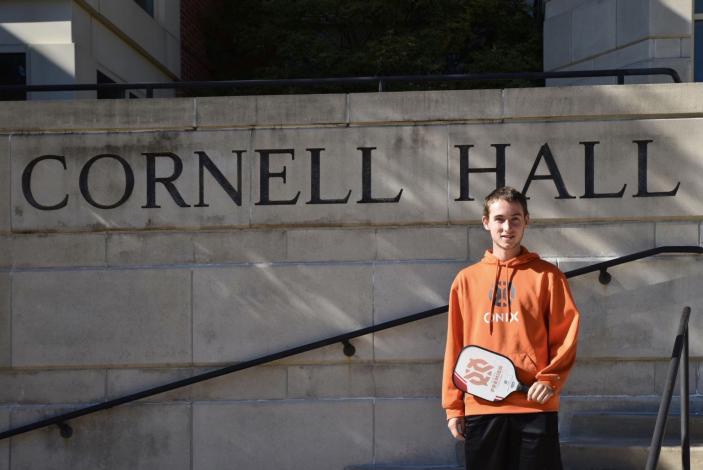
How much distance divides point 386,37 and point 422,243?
457 cm

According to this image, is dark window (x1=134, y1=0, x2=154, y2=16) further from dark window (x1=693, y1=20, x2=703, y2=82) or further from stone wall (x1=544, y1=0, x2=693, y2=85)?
dark window (x1=693, y1=20, x2=703, y2=82)

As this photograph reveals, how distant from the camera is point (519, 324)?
5012mm

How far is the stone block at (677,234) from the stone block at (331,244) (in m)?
1.92

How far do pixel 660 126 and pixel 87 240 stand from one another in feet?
13.1

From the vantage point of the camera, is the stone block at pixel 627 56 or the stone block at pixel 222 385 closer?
the stone block at pixel 222 385

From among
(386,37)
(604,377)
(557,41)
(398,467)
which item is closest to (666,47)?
(557,41)

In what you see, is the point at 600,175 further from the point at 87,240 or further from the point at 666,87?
the point at 87,240

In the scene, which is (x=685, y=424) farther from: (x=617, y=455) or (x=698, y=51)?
(x=698, y=51)

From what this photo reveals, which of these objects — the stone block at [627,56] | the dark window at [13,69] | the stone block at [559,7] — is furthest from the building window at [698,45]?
the dark window at [13,69]

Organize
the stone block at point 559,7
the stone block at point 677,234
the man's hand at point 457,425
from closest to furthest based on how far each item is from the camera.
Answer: the man's hand at point 457,425
the stone block at point 677,234
the stone block at point 559,7

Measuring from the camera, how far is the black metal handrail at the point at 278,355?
7.55 m

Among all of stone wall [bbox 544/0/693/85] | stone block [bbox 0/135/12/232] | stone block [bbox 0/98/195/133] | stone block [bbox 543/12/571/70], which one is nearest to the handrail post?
stone block [bbox 0/98/195/133]

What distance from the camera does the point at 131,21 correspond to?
39.0ft

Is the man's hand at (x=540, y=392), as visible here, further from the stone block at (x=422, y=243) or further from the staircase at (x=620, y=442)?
the stone block at (x=422, y=243)
